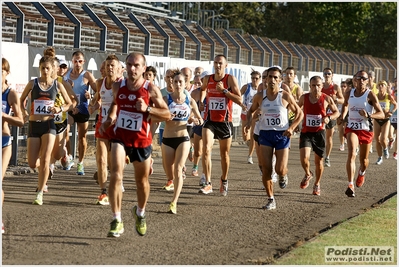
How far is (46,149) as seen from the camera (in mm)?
12383

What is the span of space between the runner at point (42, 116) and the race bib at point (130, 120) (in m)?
2.67

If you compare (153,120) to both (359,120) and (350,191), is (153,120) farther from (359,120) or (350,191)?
(359,120)

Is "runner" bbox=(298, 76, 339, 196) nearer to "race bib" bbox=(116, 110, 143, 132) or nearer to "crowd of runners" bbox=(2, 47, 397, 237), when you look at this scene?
"crowd of runners" bbox=(2, 47, 397, 237)

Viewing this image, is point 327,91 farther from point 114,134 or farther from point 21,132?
point 114,134

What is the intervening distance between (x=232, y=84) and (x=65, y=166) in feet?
13.5

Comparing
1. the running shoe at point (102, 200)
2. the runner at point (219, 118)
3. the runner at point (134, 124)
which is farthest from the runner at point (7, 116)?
the runner at point (219, 118)

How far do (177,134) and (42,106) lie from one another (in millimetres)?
1866

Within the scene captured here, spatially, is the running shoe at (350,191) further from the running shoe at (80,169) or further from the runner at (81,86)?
the running shoe at (80,169)

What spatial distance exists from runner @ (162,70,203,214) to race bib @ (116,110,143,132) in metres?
2.17

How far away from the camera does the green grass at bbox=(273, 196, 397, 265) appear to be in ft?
29.0

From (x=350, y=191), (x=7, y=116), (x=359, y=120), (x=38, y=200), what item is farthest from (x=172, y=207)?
(x=359, y=120)

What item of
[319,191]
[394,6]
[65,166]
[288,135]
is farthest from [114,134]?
[394,6]

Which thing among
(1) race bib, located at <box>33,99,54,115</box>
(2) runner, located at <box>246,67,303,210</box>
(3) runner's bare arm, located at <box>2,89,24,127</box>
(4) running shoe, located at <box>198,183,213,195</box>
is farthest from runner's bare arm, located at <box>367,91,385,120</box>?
(3) runner's bare arm, located at <box>2,89,24,127</box>

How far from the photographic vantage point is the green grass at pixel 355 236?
8832 millimetres
